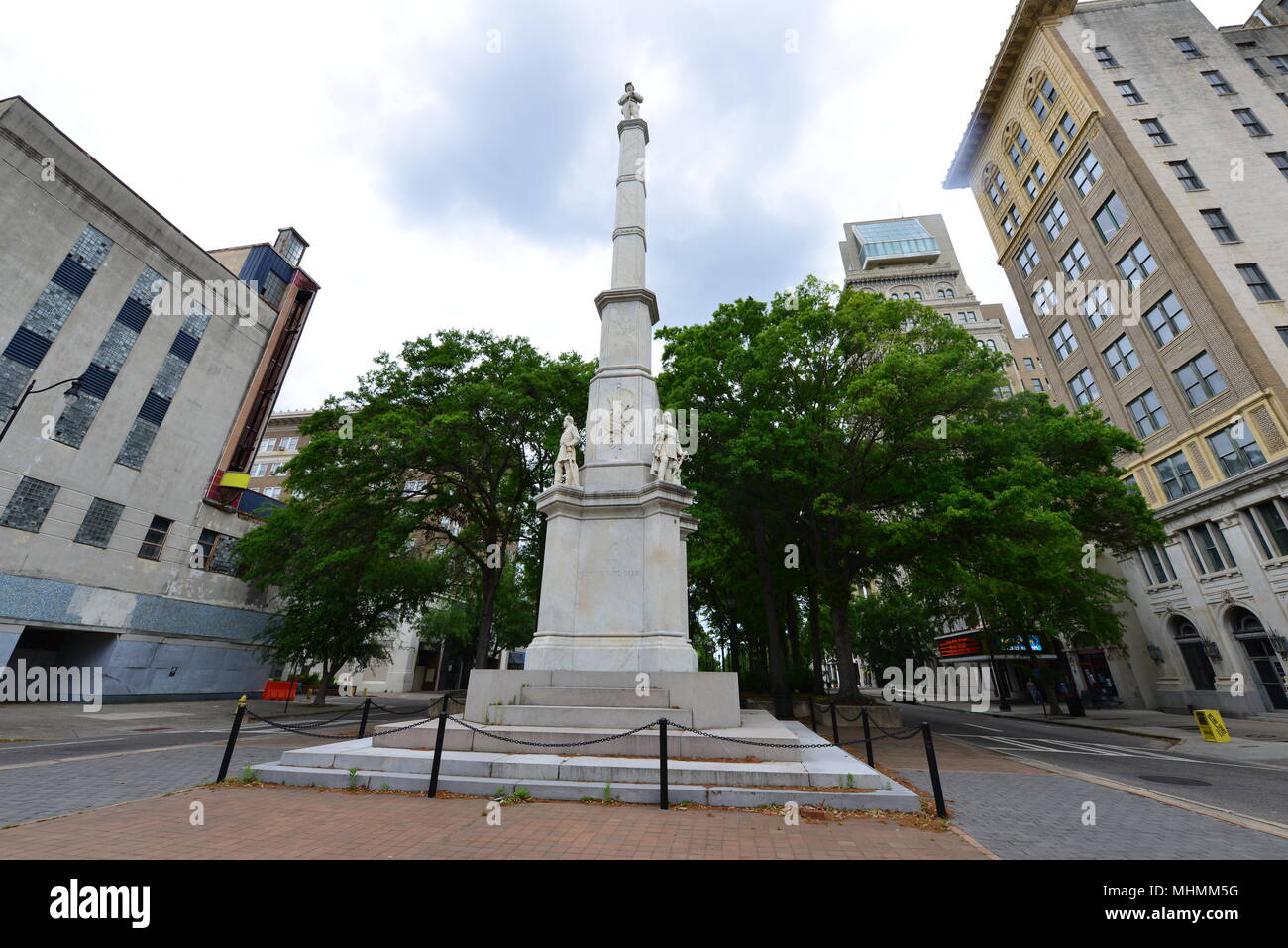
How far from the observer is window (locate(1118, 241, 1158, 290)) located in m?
30.1

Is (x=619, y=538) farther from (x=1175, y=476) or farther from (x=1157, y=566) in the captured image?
(x=1157, y=566)

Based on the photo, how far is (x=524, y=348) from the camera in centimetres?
2398

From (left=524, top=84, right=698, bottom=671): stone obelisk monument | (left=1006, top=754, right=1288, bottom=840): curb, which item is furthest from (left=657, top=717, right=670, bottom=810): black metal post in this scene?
(left=1006, top=754, right=1288, bottom=840): curb

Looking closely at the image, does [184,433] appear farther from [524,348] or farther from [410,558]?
[524,348]

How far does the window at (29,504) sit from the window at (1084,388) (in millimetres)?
54814

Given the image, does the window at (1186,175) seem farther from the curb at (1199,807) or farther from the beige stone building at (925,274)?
the curb at (1199,807)

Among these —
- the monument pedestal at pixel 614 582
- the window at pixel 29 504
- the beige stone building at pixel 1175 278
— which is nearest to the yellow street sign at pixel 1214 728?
the beige stone building at pixel 1175 278

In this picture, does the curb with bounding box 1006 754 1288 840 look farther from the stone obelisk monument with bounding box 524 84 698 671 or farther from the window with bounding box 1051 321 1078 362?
the window with bounding box 1051 321 1078 362

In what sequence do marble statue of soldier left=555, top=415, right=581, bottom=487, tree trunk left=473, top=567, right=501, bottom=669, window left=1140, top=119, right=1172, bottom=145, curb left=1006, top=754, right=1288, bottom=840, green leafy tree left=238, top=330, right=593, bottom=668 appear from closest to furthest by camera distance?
1. curb left=1006, top=754, right=1288, bottom=840
2. marble statue of soldier left=555, top=415, right=581, bottom=487
3. green leafy tree left=238, top=330, right=593, bottom=668
4. tree trunk left=473, top=567, right=501, bottom=669
5. window left=1140, top=119, right=1172, bottom=145

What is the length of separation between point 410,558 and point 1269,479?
3882 cm

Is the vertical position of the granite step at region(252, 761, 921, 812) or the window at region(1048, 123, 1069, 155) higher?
the window at region(1048, 123, 1069, 155)

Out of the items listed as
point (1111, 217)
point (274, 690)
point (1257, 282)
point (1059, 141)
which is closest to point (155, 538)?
point (274, 690)

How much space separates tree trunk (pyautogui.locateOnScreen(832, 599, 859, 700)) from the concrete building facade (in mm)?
31489
